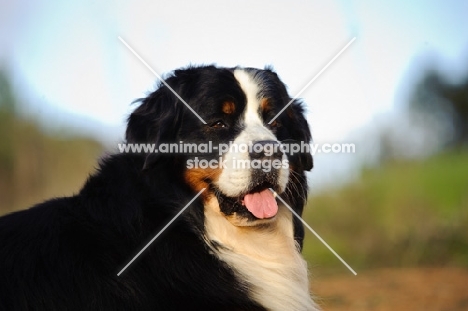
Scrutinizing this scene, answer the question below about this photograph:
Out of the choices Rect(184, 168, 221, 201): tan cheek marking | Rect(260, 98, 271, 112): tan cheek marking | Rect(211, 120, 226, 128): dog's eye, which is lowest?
Rect(184, 168, 221, 201): tan cheek marking

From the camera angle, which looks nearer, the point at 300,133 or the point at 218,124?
the point at 218,124

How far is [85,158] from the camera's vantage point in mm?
15625

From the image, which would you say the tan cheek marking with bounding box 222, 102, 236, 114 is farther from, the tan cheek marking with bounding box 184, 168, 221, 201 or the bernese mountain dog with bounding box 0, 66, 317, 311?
the tan cheek marking with bounding box 184, 168, 221, 201

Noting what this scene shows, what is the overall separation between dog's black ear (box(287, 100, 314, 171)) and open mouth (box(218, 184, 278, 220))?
45cm

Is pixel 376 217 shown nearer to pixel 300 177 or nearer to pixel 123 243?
pixel 300 177

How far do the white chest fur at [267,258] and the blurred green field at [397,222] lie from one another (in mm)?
6469

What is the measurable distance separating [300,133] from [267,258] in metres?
1.08

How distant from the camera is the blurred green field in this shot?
1114 cm

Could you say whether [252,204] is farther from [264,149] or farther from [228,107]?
[228,107]

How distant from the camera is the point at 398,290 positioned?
370 inches

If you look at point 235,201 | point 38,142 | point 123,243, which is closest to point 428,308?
point 235,201

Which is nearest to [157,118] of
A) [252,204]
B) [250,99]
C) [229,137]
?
[229,137]

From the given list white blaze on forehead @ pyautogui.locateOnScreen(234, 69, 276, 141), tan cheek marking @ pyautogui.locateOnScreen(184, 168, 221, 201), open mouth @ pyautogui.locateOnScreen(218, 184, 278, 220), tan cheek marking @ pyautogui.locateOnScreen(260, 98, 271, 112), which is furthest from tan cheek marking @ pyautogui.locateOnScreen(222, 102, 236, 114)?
open mouth @ pyautogui.locateOnScreen(218, 184, 278, 220)

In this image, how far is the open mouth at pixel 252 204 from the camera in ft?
14.2
